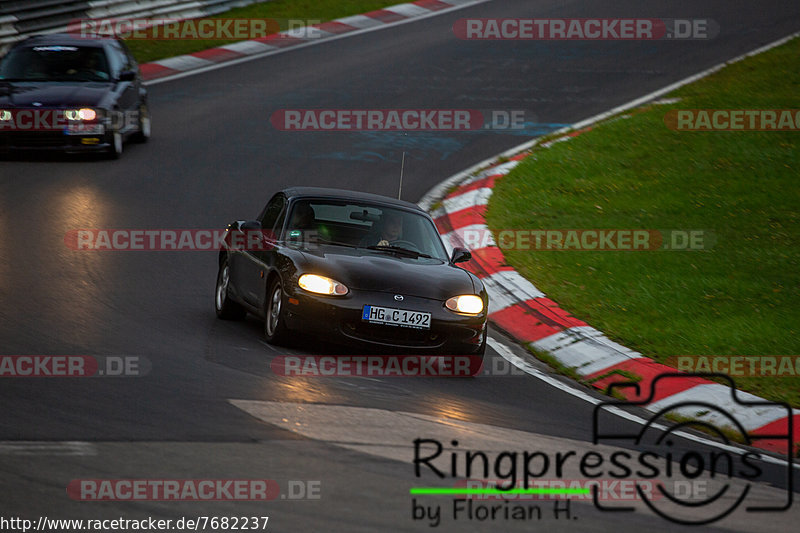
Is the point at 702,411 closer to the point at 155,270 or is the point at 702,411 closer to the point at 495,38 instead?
the point at 155,270

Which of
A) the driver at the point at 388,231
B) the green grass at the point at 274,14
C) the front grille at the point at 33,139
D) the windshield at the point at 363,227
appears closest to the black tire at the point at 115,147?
the front grille at the point at 33,139

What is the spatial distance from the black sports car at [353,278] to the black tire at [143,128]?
767 centimetres

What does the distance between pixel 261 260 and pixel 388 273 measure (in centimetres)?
135

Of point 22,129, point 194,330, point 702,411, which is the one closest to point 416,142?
point 22,129

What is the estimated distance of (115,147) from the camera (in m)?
16.8

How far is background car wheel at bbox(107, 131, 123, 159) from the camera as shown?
1672 cm

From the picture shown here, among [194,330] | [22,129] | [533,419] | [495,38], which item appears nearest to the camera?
[533,419]

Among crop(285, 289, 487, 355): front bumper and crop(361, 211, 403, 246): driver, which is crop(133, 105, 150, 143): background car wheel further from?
crop(285, 289, 487, 355): front bumper

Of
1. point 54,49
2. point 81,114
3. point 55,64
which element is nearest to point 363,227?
point 81,114

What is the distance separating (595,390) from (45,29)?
1647 centimetres

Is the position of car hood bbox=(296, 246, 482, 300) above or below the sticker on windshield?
below

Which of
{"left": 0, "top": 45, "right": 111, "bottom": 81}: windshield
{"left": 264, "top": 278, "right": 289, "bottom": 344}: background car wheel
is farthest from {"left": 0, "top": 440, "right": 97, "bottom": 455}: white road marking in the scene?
{"left": 0, "top": 45, "right": 111, "bottom": 81}: windshield

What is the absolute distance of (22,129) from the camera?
16.0m

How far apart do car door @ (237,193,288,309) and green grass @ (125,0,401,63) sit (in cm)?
1377
